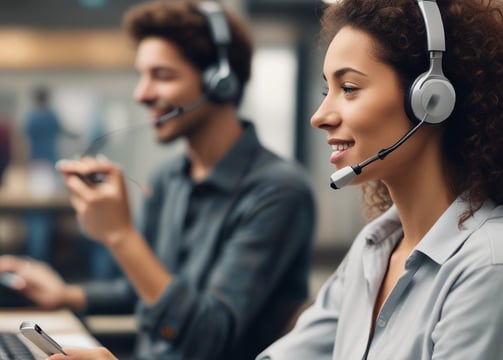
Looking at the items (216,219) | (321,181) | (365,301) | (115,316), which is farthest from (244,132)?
(321,181)

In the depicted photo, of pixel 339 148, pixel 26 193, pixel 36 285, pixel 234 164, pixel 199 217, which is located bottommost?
pixel 26 193

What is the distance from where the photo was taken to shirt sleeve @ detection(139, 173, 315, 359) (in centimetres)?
163

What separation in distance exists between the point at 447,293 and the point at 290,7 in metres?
3.40

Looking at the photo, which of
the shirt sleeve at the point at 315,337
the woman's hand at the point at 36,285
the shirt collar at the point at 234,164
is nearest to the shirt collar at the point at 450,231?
the shirt sleeve at the point at 315,337

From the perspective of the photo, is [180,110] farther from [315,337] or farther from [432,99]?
[432,99]

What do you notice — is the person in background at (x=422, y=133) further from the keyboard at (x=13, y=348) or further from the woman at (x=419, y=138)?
the keyboard at (x=13, y=348)

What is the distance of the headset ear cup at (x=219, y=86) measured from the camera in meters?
1.91

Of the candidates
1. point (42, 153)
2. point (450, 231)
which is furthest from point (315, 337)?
point (42, 153)

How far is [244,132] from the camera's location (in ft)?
6.39

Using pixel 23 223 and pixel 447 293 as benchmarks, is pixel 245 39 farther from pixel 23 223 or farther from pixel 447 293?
pixel 23 223

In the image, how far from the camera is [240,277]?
5.53ft

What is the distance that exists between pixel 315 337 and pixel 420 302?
0.24 meters

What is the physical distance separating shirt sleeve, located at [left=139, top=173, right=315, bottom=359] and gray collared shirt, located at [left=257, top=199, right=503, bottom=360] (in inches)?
15.5

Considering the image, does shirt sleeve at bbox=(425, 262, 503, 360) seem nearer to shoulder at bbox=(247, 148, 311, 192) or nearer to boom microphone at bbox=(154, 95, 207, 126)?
shoulder at bbox=(247, 148, 311, 192)
